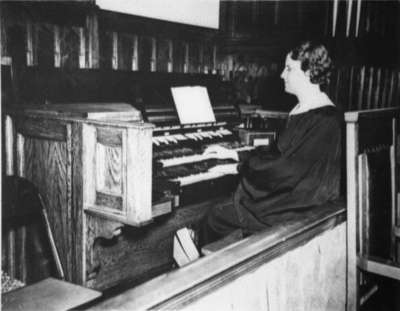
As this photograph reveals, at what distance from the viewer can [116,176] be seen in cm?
259

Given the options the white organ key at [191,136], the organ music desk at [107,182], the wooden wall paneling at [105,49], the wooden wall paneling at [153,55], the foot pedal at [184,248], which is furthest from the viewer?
the wooden wall paneling at [153,55]

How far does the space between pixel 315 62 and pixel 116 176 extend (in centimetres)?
151

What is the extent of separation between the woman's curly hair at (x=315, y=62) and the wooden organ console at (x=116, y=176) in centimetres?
92

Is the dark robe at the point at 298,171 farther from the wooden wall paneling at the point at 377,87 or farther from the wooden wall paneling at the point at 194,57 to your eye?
the wooden wall paneling at the point at 377,87

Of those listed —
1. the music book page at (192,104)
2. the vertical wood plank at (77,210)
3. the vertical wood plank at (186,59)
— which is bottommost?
the vertical wood plank at (77,210)

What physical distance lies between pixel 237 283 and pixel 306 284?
60cm

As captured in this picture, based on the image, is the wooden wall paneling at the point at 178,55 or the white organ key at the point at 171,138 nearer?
the white organ key at the point at 171,138

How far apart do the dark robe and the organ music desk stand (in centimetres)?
45

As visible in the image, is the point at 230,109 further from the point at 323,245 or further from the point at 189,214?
the point at 323,245

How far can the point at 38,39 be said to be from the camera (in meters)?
3.38

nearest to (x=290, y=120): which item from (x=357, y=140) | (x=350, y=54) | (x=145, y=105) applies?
(x=357, y=140)

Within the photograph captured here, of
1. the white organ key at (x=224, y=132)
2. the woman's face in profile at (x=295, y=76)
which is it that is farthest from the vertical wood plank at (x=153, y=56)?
the woman's face in profile at (x=295, y=76)

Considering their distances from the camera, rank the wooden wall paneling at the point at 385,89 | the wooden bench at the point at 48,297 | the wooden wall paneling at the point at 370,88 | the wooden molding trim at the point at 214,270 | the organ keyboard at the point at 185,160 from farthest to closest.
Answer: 1. the wooden wall paneling at the point at 385,89
2. the wooden wall paneling at the point at 370,88
3. the organ keyboard at the point at 185,160
4. the wooden bench at the point at 48,297
5. the wooden molding trim at the point at 214,270

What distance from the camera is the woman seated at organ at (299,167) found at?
2.95 meters
